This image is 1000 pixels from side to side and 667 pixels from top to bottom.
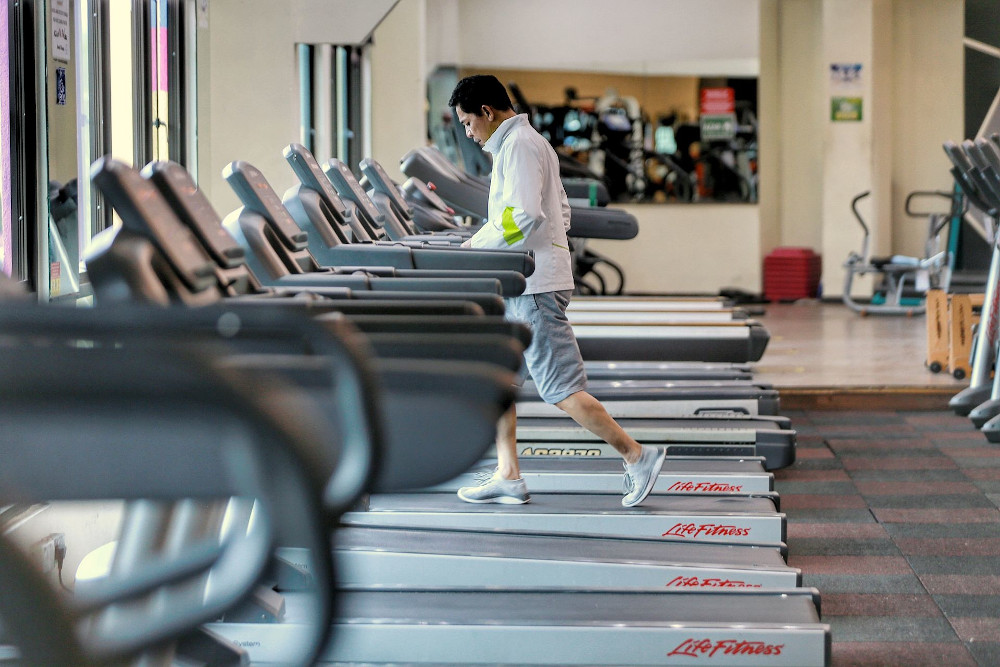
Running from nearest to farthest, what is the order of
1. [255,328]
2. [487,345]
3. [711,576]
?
[255,328] < [487,345] < [711,576]

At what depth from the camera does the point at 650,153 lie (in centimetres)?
1188

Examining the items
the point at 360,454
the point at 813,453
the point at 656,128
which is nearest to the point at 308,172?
the point at 360,454

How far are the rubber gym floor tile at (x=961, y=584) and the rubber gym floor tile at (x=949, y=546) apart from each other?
236 mm

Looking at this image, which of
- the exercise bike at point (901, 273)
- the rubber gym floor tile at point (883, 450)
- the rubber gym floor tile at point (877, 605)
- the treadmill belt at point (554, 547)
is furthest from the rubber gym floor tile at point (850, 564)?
the exercise bike at point (901, 273)

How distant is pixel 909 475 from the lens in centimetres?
A: 488

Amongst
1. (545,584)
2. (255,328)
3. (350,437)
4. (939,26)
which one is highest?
(939,26)

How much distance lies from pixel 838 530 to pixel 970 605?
0.81m

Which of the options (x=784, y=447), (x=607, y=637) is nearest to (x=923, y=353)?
(x=784, y=447)

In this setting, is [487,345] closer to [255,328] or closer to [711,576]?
[255,328]

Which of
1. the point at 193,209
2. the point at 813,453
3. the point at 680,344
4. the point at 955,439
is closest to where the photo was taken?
the point at 193,209

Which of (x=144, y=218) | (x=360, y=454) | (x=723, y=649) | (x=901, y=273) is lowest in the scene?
(x=723, y=649)

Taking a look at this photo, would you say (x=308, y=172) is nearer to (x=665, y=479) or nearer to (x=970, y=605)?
(x=665, y=479)

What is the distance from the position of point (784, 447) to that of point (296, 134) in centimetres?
258

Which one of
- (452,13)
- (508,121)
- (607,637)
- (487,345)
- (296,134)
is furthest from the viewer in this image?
(452,13)
